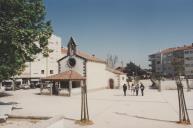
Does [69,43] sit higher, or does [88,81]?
[69,43]

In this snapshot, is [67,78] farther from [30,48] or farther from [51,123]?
[51,123]

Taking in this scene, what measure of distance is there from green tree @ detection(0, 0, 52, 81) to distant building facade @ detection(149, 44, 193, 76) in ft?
296

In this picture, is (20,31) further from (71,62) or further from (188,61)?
(188,61)

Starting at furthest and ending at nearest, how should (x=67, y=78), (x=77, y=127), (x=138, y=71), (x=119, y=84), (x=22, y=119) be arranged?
(x=138, y=71) → (x=119, y=84) → (x=67, y=78) → (x=22, y=119) → (x=77, y=127)

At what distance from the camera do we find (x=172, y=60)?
12500cm

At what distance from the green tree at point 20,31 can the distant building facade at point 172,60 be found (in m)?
90.1

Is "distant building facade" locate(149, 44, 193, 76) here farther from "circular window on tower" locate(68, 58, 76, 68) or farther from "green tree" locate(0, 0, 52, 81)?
"green tree" locate(0, 0, 52, 81)

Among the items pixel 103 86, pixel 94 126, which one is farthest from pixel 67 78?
pixel 94 126

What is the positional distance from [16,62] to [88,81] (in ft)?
84.1

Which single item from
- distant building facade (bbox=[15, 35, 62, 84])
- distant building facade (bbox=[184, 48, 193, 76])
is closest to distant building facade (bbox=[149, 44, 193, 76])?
distant building facade (bbox=[184, 48, 193, 76])

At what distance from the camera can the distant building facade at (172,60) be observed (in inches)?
4542

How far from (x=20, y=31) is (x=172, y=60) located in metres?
110

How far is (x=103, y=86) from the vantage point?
57250mm

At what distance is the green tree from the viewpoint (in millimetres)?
22141
